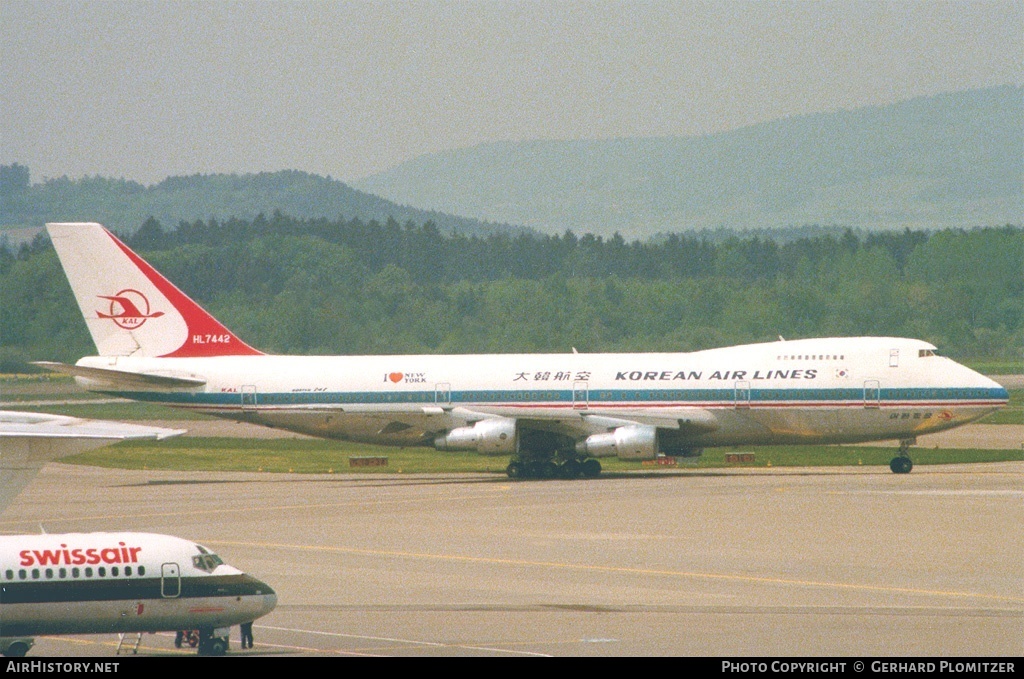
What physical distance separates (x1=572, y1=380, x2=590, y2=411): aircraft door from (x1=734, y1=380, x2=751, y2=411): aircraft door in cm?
536

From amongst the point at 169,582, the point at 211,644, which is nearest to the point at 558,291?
the point at 211,644

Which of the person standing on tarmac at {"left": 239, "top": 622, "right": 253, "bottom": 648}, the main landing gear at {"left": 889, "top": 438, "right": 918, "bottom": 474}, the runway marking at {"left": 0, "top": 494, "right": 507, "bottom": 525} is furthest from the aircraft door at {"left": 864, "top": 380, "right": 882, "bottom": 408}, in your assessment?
the person standing on tarmac at {"left": 239, "top": 622, "right": 253, "bottom": 648}

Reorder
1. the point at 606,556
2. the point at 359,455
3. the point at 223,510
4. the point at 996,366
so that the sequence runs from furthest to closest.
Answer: the point at 996,366 → the point at 359,455 → the point at 223,510 → the point at 606,556

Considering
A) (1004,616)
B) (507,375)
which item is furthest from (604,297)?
(1004,616)

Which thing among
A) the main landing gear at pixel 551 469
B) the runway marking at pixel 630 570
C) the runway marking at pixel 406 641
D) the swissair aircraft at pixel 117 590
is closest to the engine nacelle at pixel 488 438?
the main landing gear at pixel 551 469

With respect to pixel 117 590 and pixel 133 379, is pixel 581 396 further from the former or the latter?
pixel 117 590

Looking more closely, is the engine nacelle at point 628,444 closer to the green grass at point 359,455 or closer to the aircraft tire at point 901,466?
the green grass at point 359,455

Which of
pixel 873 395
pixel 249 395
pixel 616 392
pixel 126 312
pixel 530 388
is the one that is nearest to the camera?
pixel 873 395

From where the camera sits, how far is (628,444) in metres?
55.4

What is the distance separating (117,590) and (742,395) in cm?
3594

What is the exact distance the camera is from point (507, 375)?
190ft

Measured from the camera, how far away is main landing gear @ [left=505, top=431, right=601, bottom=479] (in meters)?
57.8

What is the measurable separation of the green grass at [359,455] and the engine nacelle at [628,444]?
6.41m
